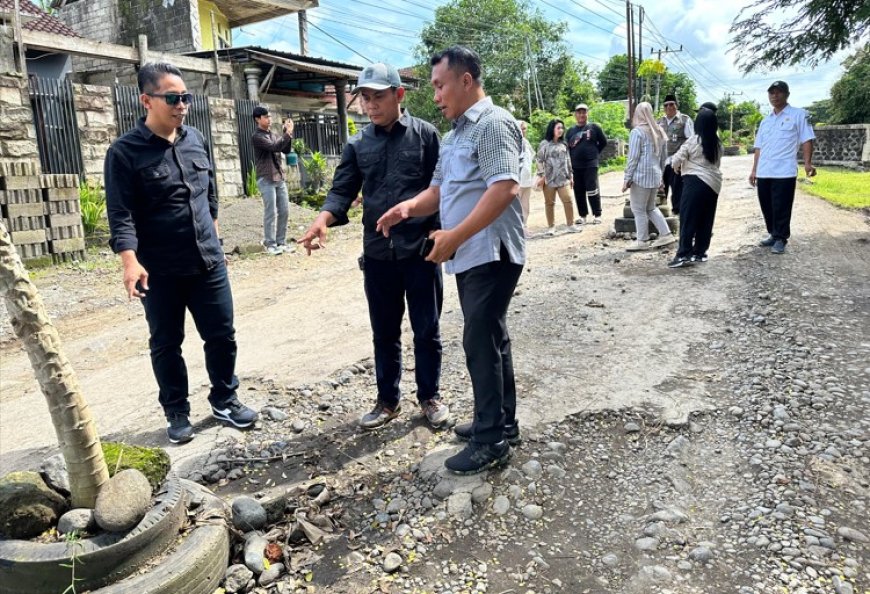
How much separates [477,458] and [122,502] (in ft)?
5.04

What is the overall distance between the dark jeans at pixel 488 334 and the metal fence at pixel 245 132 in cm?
1178

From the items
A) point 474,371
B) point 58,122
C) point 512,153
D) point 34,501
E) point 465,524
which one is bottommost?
point 465,524

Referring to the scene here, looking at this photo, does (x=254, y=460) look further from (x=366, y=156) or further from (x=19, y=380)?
(x=19, y=380)

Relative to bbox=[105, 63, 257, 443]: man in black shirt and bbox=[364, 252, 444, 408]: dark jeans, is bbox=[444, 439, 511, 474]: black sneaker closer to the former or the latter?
bbox=[364, 252, 444, 408]: dark jeans

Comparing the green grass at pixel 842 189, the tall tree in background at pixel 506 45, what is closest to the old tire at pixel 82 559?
the green grass at pixel 842 189

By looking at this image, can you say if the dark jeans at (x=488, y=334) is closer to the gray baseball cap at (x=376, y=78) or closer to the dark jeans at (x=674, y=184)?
the gray baseball cap at (x=376, y=78)

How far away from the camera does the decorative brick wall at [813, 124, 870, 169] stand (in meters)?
23.6

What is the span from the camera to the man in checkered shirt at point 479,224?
272cm

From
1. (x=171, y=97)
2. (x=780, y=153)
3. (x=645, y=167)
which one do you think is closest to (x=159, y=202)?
(x=171, y=97)

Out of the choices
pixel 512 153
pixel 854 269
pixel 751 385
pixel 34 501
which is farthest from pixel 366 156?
Answer: pixel 854 269

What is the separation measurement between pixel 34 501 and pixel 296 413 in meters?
1.75

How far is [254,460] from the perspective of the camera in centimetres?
346

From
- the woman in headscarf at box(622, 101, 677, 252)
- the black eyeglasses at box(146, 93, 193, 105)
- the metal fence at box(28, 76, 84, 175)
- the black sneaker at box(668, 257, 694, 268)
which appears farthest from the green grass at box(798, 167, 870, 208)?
the metal fence at box(28, 76, 84, 175)

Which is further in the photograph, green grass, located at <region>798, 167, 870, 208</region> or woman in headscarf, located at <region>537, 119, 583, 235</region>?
green grass, located at <region>798, 167, 870, 208</region>
